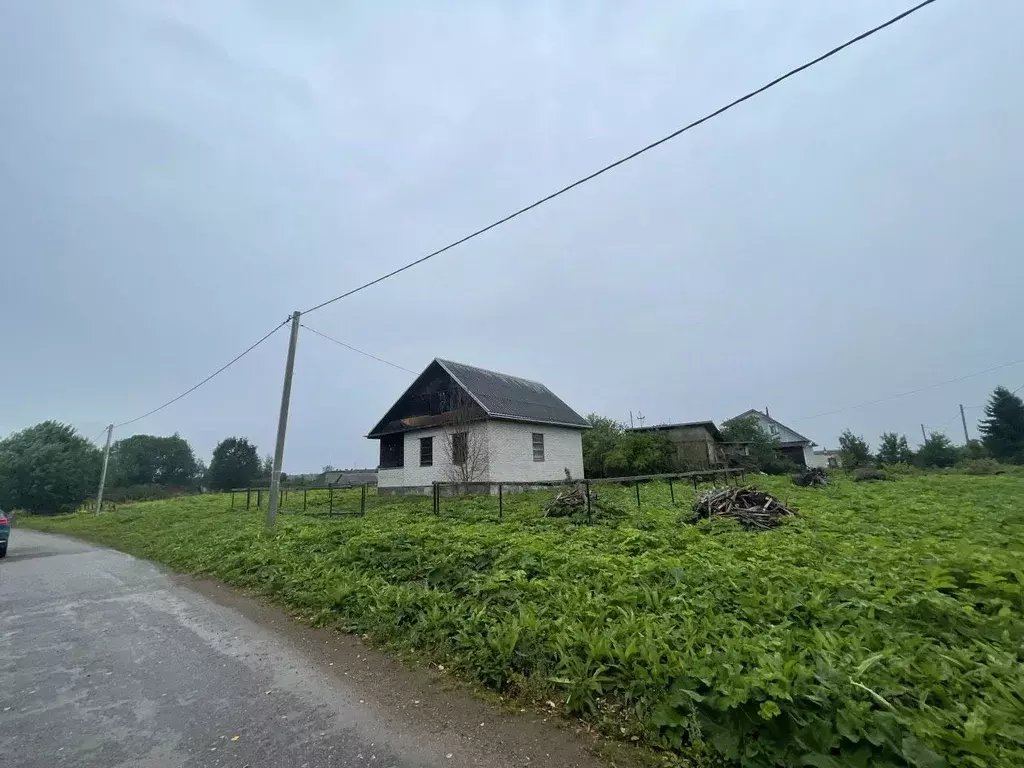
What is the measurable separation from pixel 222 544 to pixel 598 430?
22.6 meters

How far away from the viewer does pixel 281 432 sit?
12453 millimetres

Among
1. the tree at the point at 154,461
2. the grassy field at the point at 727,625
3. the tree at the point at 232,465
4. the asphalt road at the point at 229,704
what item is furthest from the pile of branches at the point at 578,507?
the tree at the point at 154,461

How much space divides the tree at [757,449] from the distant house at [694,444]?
8.22 feet

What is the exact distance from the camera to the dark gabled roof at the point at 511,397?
19812 millimetres

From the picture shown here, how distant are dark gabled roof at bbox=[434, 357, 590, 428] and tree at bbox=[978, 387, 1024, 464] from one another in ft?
111

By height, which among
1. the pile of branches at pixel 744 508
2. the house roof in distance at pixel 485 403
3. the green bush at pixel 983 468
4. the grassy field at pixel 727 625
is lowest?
the grassy field at pixel 727 625

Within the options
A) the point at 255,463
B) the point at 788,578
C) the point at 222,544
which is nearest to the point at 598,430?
the point at 222,544

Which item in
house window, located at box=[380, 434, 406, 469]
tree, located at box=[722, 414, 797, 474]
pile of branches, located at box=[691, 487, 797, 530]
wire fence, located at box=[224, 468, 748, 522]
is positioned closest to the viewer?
pile of branches, located at box=[691, 487, 797, 530]

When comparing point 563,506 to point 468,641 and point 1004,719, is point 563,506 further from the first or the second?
point 1004,719

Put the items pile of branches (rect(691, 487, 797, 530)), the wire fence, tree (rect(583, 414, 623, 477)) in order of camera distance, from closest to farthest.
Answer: pile of branches (rect(691, 487, 797, 530)) → the wire fence → tree (rect(583, 414, 623, 477))

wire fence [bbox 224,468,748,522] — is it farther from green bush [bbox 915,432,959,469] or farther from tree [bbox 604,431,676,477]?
green bush [bbox 915,432,959,469]

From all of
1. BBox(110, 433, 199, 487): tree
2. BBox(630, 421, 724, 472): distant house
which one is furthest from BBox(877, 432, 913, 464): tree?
BBox(110, 433, 199, 487): tree

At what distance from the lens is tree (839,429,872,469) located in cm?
3397

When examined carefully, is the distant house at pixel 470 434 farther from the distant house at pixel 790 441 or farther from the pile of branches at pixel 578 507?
the distant house at pixel 790 441
